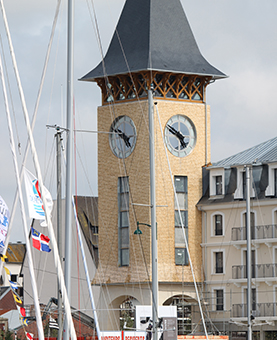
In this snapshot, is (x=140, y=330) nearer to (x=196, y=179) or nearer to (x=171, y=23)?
(x=196, y=179)

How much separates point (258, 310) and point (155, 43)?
18.6 meters

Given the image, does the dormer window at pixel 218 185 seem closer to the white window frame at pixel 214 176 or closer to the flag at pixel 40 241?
the white window frame at pixel 214 176

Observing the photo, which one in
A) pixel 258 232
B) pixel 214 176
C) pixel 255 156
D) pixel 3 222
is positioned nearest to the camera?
pixel 3 222

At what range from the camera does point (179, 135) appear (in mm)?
56938

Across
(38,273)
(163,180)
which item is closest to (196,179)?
(163,180)

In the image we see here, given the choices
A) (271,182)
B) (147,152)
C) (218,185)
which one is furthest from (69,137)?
(218,185)

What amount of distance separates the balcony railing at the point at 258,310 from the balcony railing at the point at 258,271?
70.8 inches

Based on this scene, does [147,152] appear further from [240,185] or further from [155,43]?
[155,43]

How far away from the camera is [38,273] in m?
70.9

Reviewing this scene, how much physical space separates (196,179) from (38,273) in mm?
19742

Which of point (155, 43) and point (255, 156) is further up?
point (155, 43)

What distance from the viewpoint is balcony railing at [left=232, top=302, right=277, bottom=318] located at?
53.8 m

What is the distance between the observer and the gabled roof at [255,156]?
185ft

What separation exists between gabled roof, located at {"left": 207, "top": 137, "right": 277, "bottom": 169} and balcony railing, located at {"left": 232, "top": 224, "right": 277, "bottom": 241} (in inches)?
166
